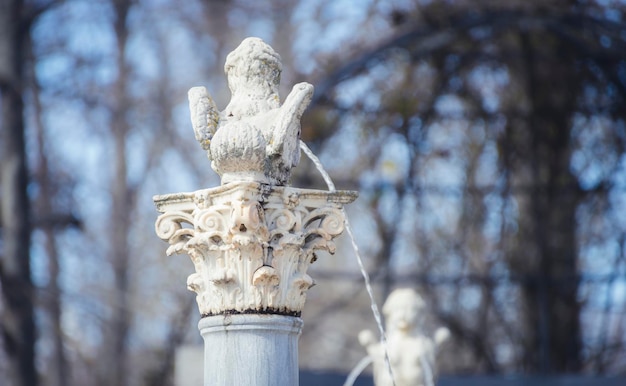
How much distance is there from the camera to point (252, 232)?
6996mm

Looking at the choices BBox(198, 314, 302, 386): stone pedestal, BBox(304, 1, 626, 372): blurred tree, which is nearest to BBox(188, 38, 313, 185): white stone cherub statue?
BBox(198, 314, 302, 386): stone pedestal

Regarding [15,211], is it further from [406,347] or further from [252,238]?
[252,238]

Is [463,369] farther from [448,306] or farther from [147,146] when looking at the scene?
[147,146]

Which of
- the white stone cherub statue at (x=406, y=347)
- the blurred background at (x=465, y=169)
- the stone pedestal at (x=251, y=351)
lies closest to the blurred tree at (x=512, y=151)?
the blurred background at (x=465, y=169)

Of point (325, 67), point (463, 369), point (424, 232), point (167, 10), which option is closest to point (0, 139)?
point (325, 67)

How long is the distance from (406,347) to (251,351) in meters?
4.46

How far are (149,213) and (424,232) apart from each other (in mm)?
7131

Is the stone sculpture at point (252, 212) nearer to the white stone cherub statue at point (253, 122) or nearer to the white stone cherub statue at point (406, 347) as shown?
the white stone cherub statue at point (253, 122)

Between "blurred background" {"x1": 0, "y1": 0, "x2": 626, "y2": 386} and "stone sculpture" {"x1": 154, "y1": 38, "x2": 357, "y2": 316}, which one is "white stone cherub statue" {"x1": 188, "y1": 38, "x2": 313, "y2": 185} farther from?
"blurred background" {"x1": 0, "y1": 0, "x2": 626, "y2": 386}

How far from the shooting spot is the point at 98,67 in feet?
71.7

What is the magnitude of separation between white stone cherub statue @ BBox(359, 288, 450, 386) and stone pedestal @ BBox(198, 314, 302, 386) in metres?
4.13

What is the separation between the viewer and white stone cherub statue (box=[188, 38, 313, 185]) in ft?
23.2

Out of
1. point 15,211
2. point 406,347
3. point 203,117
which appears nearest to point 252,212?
point 203,117

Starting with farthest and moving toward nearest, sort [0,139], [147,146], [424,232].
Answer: [147,146] → [424,232] → [0,139]
